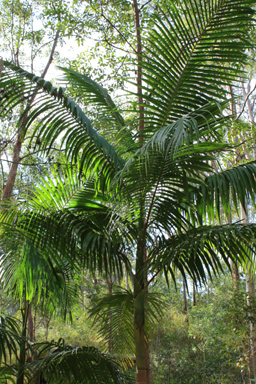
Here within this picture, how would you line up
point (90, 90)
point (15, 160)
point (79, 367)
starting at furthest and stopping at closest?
point (15, 160)
point (90, 90)
point (79, 367)

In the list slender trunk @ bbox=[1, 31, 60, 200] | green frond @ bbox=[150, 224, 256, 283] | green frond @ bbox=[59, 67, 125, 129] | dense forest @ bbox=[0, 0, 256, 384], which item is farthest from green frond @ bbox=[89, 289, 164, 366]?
slender trunk @ bbox=[1, 31, 60, 200]

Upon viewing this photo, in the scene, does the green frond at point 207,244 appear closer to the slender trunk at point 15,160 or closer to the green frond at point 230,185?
the green frond at point 230,185

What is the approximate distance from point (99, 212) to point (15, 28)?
6301 millimetres

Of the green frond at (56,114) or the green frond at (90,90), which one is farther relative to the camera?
the green frond at (90,90)

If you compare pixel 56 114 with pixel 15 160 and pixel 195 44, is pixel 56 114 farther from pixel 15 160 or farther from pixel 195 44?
pixel 15 160

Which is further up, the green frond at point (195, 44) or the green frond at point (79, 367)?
the green frond at point (195, 44)

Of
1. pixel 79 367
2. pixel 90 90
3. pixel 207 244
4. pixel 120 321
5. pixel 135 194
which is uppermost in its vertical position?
pixel 90 90

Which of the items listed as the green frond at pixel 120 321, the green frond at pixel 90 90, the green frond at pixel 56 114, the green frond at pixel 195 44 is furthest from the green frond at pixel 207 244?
the green frond at pixel 90 90

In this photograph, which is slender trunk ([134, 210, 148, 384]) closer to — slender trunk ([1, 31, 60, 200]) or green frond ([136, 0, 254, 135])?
green frond ([136, 0, 254, 135])

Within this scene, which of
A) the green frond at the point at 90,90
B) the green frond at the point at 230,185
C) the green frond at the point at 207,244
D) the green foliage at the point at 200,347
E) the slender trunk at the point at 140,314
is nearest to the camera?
the green frond at the point at 207,244

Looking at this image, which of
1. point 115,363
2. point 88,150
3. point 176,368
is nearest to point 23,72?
point 88,150

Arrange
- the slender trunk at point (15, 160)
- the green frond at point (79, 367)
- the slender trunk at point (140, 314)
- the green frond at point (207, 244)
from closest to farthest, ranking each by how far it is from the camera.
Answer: the green frond at point (207, 244), the slender trunk at point (140, 314), the green frond at point (79, 367), the slender trunk at point (15, 160)

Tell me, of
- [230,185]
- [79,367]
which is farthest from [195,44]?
[79,367]

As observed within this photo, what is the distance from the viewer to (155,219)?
242 centimetres
